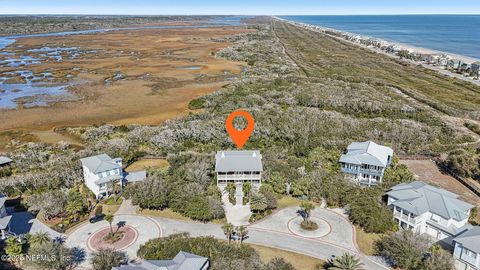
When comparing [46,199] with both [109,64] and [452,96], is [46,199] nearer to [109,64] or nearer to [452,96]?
[452,96]

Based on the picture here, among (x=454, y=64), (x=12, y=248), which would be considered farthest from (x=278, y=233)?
(x=454, y=64)

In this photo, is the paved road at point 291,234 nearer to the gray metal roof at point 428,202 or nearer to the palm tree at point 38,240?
the gray metal roof at point 428,202

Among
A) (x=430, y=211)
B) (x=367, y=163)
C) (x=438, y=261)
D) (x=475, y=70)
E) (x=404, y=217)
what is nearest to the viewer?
(x=438, y=261)

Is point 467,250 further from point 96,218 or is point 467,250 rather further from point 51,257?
point 96,218

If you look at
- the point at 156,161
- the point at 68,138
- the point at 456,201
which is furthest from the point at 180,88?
the point at 456,201

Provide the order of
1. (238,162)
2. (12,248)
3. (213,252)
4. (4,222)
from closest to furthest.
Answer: (12,248)
(213,252)
(4,222)
(238,162)

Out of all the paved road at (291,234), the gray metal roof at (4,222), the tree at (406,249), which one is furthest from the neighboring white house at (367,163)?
the gray metal roof at (4,222)
